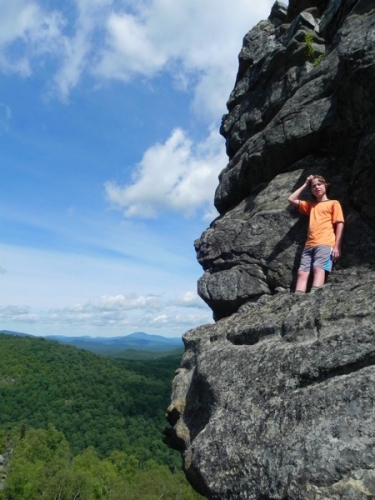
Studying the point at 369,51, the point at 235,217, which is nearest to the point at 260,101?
the point at 235,217

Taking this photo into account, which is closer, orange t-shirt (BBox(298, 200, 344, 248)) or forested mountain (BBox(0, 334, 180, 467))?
orange t-shirt (BBox(298, 200, 344, 248))

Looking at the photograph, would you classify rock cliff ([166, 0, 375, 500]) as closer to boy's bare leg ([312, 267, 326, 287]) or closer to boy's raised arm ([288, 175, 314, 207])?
boy's bare leg ([312, 267, 326, 287])

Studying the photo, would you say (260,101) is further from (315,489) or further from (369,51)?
(315,489)

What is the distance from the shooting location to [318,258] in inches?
421

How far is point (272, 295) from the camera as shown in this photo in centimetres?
1230

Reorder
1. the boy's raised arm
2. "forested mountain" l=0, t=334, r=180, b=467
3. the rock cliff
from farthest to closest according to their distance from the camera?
1. "forested mountain" l=0, t=334, r=180, b=467
2. the boy's raised arm
3. the rock cliff

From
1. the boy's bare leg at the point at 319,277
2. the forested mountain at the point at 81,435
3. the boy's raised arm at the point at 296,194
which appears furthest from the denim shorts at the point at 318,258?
the forested mountain at the point at 81,435

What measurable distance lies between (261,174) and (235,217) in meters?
1.95

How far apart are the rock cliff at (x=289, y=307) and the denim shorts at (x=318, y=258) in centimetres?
51

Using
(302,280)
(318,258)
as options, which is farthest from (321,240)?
(302,280)

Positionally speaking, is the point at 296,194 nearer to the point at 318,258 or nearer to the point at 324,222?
the point at 324,222

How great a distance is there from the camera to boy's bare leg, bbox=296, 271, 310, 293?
1079cm

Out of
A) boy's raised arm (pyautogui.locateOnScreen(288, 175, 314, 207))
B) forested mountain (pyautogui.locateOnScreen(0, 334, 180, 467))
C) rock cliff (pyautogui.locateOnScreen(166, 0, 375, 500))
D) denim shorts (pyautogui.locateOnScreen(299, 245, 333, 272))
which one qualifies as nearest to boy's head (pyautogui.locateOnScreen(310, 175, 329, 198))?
boy's raised arm (pyautogui.locateOnScreen(288, 175, 314, 207))

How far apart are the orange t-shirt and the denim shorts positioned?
13cm
